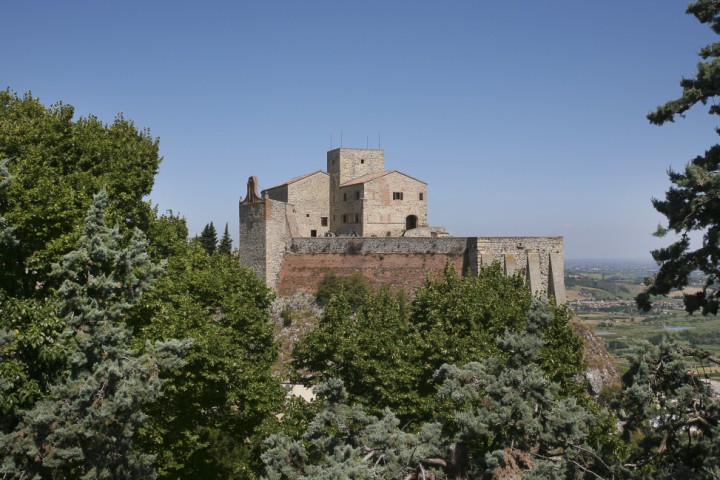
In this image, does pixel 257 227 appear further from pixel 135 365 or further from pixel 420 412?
pixel 135 365

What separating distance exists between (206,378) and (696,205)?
1475 cm

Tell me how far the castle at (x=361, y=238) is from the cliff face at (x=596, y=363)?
375 centimetres

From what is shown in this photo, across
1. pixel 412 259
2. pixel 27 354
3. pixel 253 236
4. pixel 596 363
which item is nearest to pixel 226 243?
pixel 253 236

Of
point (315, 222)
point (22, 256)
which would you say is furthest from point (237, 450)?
point (315, 222)

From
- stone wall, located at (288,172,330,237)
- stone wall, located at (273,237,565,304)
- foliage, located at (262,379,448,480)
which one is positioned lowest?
foliage, located at (262,379,448,480)

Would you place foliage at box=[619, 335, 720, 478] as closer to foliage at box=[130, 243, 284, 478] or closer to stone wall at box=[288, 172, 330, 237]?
foliage at box=[130, 243, 284, 478]

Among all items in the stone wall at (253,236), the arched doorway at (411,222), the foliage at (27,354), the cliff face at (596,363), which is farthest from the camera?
the arched doorway at (411,222)

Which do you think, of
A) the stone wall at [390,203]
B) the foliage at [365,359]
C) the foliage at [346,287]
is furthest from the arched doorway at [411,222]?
the foliage at [365,359]

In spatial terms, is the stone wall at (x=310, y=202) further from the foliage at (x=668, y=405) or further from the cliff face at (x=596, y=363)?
the foliage at (x=668, y=405)

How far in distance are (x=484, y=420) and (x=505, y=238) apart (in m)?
31.8

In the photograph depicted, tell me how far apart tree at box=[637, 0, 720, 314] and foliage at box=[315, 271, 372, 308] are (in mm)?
33442

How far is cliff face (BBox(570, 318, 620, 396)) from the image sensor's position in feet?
119

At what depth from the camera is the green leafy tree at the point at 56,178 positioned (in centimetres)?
1645

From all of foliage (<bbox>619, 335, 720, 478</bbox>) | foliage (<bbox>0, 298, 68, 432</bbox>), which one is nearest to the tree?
foliage (<bbox>619, 335, 720, 478</bbox>)
